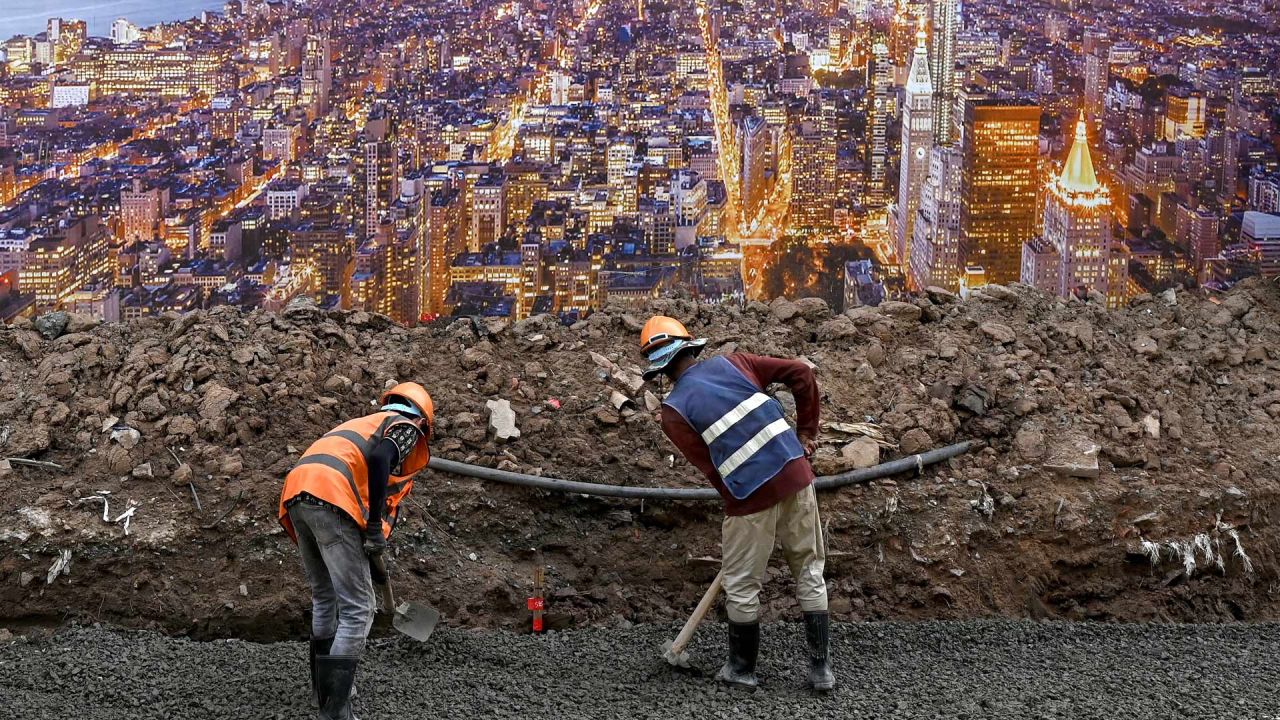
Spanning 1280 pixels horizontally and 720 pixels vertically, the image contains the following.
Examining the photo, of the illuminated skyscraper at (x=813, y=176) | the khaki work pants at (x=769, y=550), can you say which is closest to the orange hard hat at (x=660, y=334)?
the khaki work pants at (x=769, y=550)

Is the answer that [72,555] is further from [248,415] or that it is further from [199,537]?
[248,415]

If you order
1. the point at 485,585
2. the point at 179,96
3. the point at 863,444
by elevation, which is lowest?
the point at 485,585

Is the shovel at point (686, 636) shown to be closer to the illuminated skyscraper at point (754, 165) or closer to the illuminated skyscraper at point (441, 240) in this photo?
the illuminated skyscraper at point (441, 240)

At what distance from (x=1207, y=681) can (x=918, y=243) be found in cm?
815

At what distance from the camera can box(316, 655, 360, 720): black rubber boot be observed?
19.0 feet

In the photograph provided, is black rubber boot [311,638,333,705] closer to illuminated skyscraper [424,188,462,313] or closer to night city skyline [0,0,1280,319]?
night city skyline [0,0,1280,319]

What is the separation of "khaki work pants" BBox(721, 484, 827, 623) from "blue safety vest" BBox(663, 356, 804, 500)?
21cm

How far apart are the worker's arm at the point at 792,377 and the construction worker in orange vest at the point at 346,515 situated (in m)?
1.65

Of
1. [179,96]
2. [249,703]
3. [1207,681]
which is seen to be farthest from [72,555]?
[179,96]

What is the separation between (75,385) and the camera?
29.4ft

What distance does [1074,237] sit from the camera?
46.3 feet

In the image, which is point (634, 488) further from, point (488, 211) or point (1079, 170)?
point (1079, 170)

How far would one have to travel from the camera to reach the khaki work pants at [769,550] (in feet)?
20.3

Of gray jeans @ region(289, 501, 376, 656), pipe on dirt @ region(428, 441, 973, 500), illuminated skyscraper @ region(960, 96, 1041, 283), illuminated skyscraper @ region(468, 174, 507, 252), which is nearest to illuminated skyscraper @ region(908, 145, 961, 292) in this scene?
illuminated skyscraper @ region(960, 96, 1041, 283)
